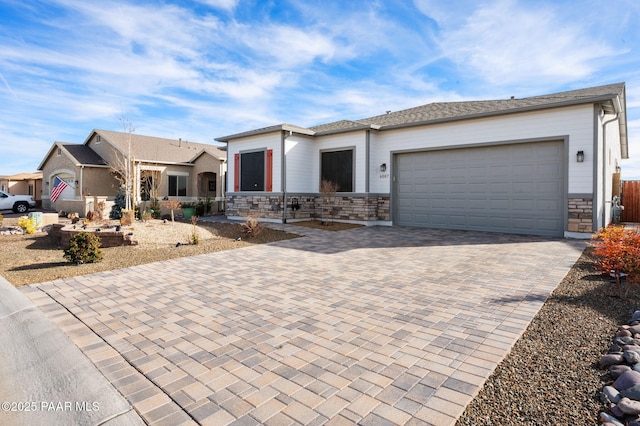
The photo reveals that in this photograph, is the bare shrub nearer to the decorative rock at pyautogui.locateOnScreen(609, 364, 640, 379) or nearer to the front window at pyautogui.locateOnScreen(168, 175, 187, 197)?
the decorative rock at pyautogui.locateOnScreen(609, 364, 640, 379)

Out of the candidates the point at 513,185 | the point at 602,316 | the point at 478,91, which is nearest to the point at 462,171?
the point at 513,185

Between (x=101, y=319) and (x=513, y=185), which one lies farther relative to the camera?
(x=513, y=185)

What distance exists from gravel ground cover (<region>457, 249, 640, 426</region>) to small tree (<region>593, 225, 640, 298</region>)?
0.27 m

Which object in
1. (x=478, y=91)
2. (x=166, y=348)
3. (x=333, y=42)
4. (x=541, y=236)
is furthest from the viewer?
(x=478, y=91)

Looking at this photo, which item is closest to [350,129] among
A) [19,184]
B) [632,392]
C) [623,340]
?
[623,340]

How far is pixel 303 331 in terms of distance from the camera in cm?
354

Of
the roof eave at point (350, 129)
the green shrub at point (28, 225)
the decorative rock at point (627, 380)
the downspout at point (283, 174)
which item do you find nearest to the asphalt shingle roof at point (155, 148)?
the downspout at point (283, 174)

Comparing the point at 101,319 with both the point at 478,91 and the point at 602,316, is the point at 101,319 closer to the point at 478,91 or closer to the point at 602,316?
the point at 602,316

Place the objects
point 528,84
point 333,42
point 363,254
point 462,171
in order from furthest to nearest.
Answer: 1. point 528,84
2. point 462,171
3. point 333,42
4. point 363,254

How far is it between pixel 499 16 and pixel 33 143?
92.1 feet

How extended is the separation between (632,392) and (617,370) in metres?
0.33

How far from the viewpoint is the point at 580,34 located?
363 inches

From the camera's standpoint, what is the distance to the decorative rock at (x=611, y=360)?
8.80 feet

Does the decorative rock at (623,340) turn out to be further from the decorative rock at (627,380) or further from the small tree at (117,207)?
the small tree at (117,207)
